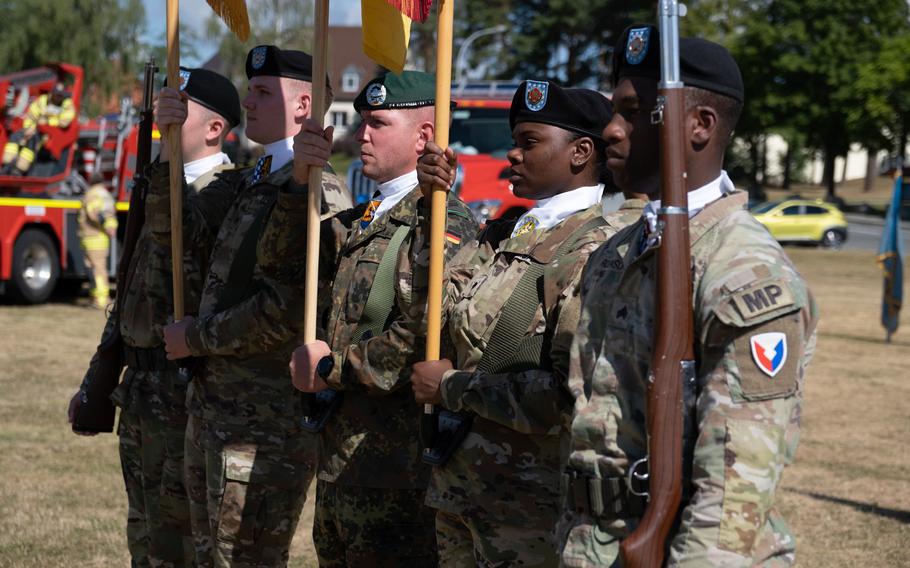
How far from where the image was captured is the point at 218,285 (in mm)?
4316

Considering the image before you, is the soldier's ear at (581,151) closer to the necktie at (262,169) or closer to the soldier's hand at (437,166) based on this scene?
the soldier's hand at (437,166)

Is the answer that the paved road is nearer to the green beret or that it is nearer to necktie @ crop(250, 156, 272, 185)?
necktie @ crop(250, 156, 272, 185)

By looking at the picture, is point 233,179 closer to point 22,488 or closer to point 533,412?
point 533,412

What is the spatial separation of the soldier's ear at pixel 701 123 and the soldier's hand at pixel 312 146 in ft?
A: 5.44

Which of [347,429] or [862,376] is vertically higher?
[347,429]

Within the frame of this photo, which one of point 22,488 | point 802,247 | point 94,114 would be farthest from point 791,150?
point 22,488

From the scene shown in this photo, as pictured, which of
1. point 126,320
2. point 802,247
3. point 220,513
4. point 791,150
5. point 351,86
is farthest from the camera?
point 351,86

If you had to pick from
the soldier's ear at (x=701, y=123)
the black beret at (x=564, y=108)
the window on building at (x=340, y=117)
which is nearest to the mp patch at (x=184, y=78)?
the black beret at (x=564, y=108)

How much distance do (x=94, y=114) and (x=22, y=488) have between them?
3793cm

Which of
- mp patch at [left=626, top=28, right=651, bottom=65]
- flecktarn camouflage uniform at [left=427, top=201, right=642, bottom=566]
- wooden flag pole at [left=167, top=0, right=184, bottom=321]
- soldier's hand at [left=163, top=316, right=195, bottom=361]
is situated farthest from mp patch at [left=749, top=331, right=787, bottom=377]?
wooden flag pole at [left=167, top=0, right=184, bottom=321]

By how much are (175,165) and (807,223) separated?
3315cm

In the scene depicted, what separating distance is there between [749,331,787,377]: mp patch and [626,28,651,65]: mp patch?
697 millimetres

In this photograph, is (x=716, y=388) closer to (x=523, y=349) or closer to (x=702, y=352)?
(x=702, y=352)

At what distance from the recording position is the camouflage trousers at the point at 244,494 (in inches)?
161
